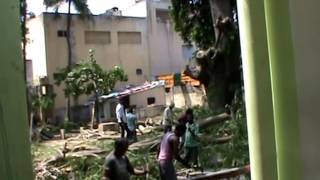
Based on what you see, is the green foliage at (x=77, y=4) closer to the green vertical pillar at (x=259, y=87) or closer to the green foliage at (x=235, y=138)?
the green foliage at (x=235, y=138)

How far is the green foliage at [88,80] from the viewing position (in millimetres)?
27344

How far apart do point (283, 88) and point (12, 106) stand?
34.2 inches

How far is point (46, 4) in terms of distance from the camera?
99.0 feet

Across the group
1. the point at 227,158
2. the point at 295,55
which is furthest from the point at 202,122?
the point at 295,55

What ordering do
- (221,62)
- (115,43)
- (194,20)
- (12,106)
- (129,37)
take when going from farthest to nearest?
(129,37)
(115,43)
(194,20)
(221,62)
(12,106)

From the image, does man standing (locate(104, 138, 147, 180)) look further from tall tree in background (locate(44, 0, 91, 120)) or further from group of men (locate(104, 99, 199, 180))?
tall tree in background (locate(44, 0, 91, 120))

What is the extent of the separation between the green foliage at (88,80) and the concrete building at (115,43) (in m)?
2.95

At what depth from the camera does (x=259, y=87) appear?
1.62 meters

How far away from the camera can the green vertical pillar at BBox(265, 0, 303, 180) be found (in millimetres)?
1646

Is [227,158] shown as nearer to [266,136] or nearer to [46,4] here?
[266,136]

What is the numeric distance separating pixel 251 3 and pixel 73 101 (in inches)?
1159

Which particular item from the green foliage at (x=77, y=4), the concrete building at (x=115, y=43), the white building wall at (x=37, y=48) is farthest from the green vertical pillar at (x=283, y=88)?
the white building wall at (x=37, y=48)

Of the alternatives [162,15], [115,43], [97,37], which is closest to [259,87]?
[97,37]

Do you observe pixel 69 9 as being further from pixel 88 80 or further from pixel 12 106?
pixel 12 106
